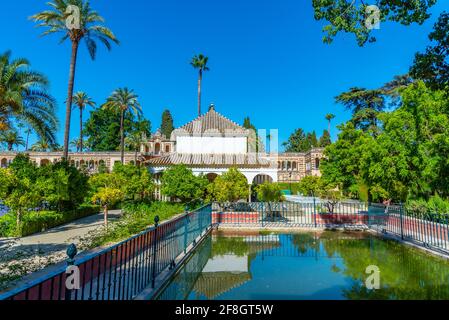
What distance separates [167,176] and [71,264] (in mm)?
17546

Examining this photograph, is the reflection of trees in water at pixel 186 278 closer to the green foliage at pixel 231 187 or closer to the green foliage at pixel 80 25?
the green foliage at pixel 231 187

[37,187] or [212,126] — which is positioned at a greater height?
[212,126]

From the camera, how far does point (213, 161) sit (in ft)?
84.4

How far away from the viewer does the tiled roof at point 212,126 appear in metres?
29.0

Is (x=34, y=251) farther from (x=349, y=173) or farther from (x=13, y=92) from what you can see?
(x=349, y=173)

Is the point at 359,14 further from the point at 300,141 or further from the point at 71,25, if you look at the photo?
the point at 300,141

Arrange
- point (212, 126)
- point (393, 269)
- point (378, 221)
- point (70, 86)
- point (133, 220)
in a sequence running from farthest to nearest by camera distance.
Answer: point (212, 126) < point (70, 86) < point (133, 220) < point (378, 221) < point (393, 269)

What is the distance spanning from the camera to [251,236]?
1302 centimetres

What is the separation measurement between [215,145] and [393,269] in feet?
71.9

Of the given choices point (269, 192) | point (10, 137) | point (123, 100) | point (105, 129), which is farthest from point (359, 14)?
point (105, 129)


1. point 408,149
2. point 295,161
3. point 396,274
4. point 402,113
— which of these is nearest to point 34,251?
point 396,274

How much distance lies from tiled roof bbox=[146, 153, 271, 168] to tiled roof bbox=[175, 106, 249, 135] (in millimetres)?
2710

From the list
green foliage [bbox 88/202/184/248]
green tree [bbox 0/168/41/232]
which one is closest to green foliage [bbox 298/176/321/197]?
green foliage [bbox 88/202/184/248]
